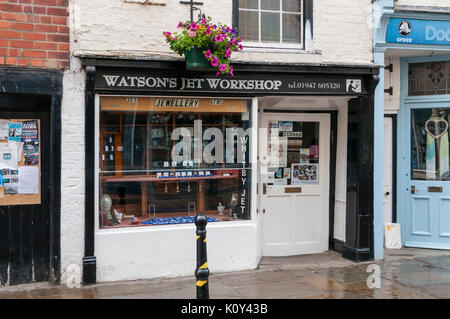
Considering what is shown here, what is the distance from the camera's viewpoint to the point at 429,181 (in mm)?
8516

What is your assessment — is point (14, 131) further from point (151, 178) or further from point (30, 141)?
point (151, 178)

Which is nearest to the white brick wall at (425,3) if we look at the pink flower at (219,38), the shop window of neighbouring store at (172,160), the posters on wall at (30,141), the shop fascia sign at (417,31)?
the shop fascia sign at (417,31)

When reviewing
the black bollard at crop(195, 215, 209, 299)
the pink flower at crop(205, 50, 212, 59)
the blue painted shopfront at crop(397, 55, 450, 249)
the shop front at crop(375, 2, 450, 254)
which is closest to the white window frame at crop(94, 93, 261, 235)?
the pink flower at crop(205, 50, 212, 59)

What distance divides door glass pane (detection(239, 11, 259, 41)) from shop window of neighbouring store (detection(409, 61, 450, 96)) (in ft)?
10.0

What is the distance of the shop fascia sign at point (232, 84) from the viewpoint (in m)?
6.53

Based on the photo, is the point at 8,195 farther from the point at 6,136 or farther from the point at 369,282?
the point at 369,282

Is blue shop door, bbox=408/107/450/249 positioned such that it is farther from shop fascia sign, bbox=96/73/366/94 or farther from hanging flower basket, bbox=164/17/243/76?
hanging flower basket, bbox=164/17/243/76

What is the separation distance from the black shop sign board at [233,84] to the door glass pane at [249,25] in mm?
684

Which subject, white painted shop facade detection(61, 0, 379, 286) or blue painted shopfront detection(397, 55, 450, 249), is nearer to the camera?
white painted shop facade detection(61, 0, 379, 286)

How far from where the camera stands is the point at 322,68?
7.27 meters

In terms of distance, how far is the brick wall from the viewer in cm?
614

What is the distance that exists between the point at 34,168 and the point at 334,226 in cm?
476

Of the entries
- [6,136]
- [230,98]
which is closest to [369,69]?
[230,98]

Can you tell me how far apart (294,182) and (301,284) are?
209cm
